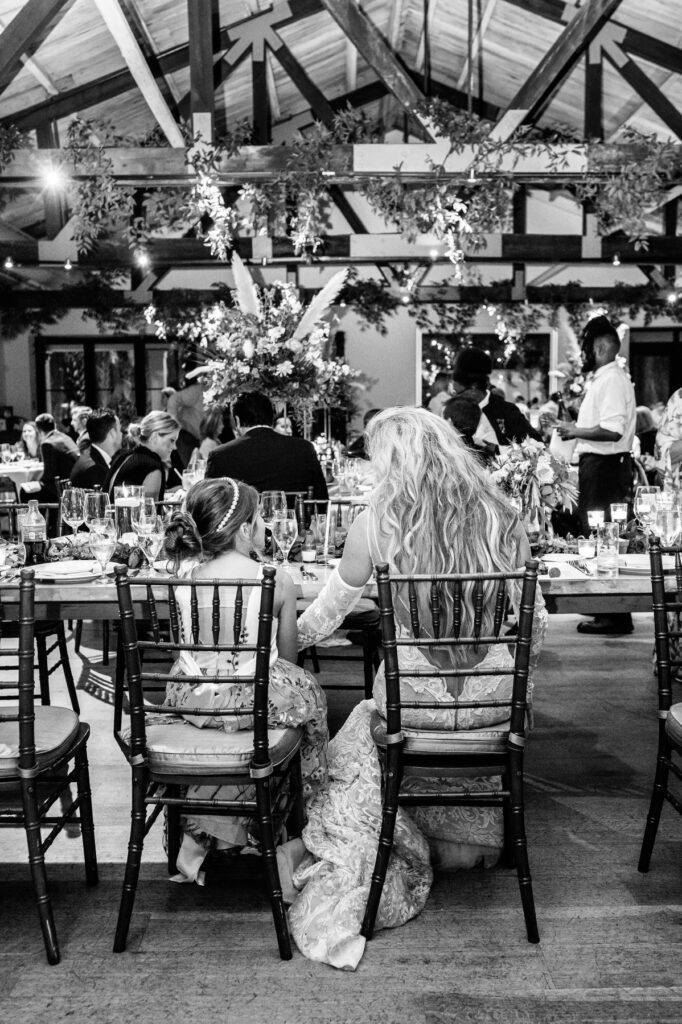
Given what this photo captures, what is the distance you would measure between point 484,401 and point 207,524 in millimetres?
2845

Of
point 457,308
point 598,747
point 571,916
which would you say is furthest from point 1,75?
point 457,308

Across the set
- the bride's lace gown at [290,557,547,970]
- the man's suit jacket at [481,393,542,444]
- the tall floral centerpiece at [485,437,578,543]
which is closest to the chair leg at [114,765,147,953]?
the bride's lace gown at [290,557,547,970]

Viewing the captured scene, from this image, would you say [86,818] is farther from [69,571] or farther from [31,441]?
[31,441]

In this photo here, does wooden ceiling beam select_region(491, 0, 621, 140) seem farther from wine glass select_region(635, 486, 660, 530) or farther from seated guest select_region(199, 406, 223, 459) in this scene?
wine glass select_region(635, 486, 660, 530)

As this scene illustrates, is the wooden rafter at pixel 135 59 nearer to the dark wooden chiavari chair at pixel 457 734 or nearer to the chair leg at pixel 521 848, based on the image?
the dark wooden chiavari chair at pixel 457 734

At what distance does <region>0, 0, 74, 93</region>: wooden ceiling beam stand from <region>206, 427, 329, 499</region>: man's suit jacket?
349 centimetres

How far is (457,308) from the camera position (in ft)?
44.6

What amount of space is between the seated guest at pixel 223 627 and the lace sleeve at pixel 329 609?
46 mm

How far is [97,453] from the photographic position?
5.80 metres

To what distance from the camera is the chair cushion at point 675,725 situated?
2547mm

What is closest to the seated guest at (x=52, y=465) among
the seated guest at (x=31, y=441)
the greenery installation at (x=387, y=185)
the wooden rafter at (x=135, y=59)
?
the greenery installation at (x=387, y=185)

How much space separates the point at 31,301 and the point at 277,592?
11.7 m

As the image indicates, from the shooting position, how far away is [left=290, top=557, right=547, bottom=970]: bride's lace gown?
94.2 inches

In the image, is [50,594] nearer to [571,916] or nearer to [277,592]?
[277,592]
